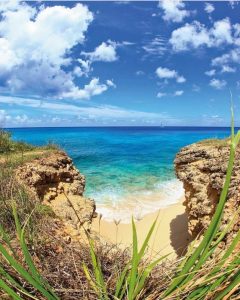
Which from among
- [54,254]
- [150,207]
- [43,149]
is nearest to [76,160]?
[150,207]

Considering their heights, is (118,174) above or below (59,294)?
below

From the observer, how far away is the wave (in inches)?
647

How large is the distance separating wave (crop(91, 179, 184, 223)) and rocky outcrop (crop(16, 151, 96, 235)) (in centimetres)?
533

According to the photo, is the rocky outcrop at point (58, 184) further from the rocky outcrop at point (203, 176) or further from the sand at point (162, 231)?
the rocky outcrop at point (203, 176)

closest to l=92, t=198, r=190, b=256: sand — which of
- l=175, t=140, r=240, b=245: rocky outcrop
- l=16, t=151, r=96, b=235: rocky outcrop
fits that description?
l=175, t=140, r=240, b=245: rocky outcrop

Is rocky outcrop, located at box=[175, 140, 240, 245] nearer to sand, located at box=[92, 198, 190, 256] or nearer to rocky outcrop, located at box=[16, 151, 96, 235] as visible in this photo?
sand, located at box=[92, 198, 190, 256]

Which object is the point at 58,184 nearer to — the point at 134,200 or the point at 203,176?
the point at 203,176

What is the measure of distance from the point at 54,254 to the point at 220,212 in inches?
86.5

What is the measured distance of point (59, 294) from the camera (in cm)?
307

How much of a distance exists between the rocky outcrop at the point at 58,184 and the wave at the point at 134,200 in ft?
17.5

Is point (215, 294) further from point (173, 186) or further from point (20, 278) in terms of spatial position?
point (173, 186)

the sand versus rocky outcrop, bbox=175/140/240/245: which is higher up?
rocky outcrop, bbox=175/140/240/245

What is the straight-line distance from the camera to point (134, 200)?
19.0 m

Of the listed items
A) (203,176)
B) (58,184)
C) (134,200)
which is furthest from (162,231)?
(58,184)
